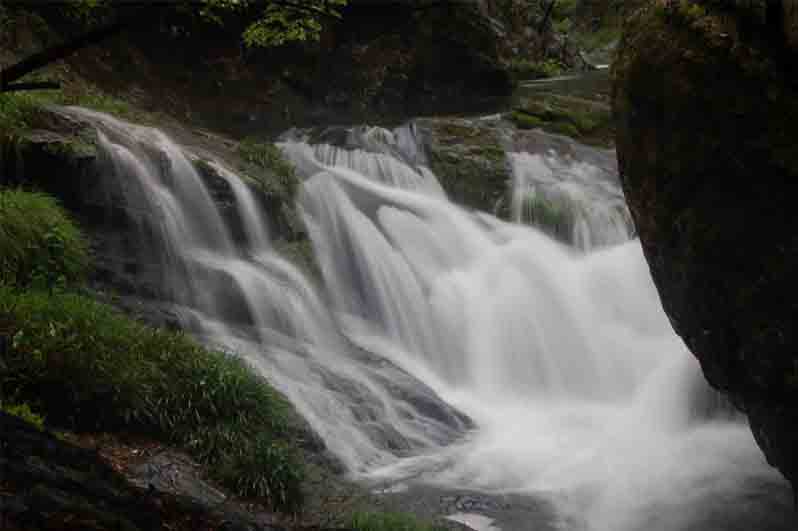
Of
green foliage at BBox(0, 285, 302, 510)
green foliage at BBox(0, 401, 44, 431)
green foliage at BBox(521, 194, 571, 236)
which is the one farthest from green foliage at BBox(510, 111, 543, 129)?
green foliage at BBox(0, 401, 44, 431)

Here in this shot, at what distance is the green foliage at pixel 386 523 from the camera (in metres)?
6.18

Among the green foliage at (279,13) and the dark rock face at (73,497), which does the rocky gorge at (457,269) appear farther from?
the green foliage at (279,13)

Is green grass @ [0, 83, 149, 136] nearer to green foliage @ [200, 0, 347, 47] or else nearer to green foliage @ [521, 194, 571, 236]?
green foliage @ [200, 0, 347, 47]

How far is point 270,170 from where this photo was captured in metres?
12.8

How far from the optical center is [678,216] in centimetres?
600

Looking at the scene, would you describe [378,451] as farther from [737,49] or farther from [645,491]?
[737,49]

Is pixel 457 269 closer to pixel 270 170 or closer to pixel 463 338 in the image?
pixel 463 338

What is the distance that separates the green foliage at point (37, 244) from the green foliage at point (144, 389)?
510 mm

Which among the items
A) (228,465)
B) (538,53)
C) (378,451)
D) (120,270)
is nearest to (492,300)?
(378,451)

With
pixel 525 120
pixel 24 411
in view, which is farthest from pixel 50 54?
pixel 525 120

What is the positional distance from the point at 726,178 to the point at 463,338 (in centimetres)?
678

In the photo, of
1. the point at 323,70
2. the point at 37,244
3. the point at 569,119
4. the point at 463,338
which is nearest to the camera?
the point at 37,244

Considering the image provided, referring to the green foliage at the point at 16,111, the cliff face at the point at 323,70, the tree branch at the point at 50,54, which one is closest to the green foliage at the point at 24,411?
the tree branch at the point at 50,54

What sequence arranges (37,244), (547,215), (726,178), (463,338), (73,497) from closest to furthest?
(73,497) → (726,178) → (37,244) → (463,338) → (547,215)
